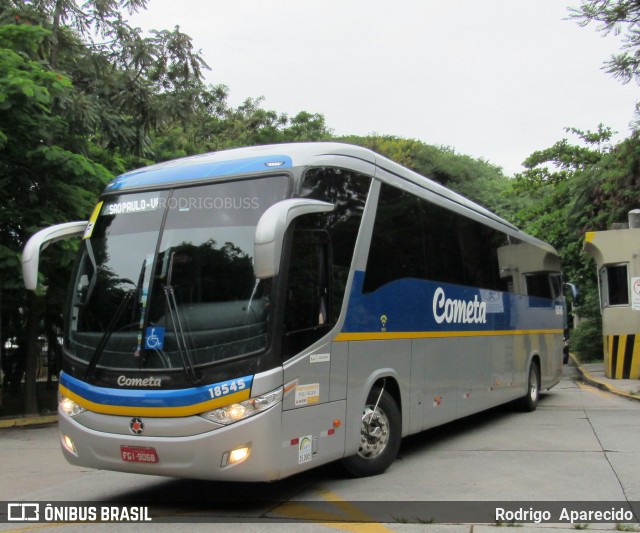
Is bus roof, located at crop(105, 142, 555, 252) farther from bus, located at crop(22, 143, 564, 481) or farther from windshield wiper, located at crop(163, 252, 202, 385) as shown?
windshield wiper, located at crop(163, 252, 202, 385)

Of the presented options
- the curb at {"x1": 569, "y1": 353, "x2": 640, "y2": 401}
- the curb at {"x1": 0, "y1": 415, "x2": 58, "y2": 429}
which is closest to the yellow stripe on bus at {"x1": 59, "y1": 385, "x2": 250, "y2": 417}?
the curb at {"x1": 0, "y1": 415, "x2": 58, "y2": 429}

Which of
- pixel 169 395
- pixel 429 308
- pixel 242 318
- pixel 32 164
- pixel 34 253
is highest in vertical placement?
pixel 32 164

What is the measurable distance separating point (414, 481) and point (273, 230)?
349cm

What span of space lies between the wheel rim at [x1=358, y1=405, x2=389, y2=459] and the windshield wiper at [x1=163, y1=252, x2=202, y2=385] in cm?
224

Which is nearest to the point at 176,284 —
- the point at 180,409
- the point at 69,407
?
the point at 180,409

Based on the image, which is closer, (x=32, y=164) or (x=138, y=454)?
(x=138, y=454)

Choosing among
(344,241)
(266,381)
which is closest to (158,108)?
(344,241)

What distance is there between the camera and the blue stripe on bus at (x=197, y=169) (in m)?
6.67

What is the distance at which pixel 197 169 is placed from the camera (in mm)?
6871

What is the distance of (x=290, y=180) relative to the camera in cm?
654

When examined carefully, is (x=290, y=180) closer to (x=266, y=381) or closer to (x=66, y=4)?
(x=266, y=381)

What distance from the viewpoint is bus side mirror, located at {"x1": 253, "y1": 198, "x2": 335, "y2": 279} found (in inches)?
214

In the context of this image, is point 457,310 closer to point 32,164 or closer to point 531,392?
point 531,392

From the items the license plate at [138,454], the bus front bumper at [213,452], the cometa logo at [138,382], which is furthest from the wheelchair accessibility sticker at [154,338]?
the license plate at [138,454]
